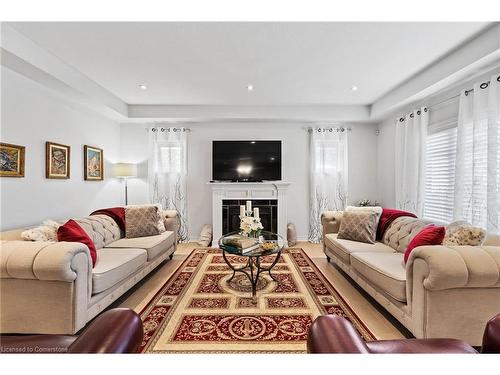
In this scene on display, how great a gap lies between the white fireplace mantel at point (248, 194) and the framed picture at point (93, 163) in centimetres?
189

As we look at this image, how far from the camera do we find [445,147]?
3180 millimetres

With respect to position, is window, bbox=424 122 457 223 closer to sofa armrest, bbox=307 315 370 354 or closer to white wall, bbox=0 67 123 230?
sofa armrest, bbox=307 315 370 354

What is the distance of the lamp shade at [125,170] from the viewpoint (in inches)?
169

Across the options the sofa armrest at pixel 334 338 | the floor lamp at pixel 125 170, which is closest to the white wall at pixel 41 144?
the floor lamp at pixel 125 170

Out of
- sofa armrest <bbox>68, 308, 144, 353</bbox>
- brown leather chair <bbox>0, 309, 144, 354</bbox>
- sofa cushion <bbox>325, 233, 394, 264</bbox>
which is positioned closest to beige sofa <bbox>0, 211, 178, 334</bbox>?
brown leather chair <bbox>0, 309, 144, 354</bbox>

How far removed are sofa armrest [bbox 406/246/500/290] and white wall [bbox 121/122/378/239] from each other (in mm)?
3288

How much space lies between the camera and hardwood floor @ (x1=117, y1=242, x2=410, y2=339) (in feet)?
6.26

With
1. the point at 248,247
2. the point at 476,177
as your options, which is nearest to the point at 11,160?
the point at 248,247

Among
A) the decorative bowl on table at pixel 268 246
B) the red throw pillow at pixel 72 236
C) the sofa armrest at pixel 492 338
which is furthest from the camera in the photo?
the decorative bowl on table at pixel 268 246

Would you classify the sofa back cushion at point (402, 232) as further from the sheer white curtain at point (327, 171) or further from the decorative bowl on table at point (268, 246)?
the sheer white curtain at point (327, 171)

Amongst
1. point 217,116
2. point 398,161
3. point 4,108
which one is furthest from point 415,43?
point 4,108

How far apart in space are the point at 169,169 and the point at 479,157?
4.63m

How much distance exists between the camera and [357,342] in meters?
0.73
